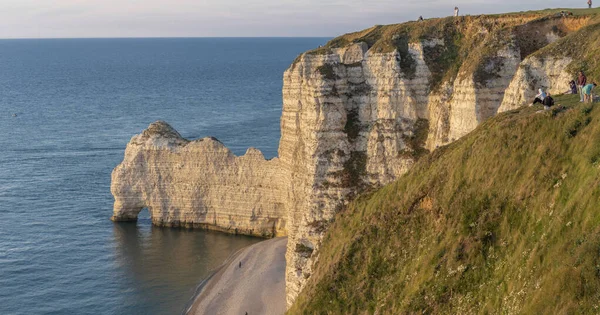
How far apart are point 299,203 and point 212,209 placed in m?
14.6

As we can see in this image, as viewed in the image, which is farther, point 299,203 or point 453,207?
point 299,203

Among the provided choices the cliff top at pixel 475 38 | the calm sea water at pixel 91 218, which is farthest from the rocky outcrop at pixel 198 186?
the cliff top at pixel 475 38

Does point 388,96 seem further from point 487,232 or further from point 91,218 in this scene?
point 91,218

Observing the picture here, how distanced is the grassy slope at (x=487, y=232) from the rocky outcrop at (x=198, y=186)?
2921cm

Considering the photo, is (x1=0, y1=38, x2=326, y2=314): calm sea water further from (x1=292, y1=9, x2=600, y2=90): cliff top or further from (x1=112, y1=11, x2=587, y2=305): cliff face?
(x1=292, y1=9, x2=600, y2=90): cliff top

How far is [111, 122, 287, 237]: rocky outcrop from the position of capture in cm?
6391

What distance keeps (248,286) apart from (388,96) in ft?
54.6

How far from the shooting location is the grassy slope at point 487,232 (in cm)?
2144

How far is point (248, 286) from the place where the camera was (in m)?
54.0

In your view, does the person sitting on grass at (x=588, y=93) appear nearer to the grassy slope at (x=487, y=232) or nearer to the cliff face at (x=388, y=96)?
the grassy slope at (x=487, y=232)

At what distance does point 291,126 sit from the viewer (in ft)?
183

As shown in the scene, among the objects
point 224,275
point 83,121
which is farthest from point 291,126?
point 83,121

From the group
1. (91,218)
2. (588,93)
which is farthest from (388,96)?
(91,218)

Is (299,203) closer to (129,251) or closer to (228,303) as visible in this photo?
(228,303)
